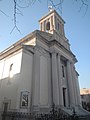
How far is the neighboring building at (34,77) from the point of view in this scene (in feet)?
41.3

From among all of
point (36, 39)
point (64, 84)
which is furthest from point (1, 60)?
point (64, 84)

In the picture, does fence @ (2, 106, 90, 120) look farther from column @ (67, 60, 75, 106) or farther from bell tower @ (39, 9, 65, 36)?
bell tower @ (39, 9, 65, 36)

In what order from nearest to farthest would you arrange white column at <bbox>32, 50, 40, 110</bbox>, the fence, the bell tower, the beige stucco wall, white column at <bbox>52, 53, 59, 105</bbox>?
1. the fence
2. the beige stucco wall
3. white column at <bbox>32, 50, 40, 110</bbox>
4. white column at <bbox>52, 53, 59, 105</bbox>
5. the bell tower

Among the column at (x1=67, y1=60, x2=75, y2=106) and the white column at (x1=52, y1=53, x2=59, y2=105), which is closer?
the white column at (x1=52, y1=53, x2=59, y2=105)

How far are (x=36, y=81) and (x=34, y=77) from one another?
1.80 feet

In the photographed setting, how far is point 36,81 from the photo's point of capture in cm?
1386

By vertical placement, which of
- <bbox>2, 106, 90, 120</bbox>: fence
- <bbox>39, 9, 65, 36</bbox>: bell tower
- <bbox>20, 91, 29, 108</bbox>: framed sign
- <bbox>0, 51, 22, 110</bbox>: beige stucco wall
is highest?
<bbox>39, 9, 65, 36</bbox>: bell tower

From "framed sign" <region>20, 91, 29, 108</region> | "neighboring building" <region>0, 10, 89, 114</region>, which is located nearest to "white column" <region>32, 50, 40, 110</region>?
"neighboring building" <region>0, 10, 89, 114</region>

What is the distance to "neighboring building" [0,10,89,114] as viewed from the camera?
41.3 ft

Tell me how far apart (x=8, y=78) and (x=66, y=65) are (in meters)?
10.5

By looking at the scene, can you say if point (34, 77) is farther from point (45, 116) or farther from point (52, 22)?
point (52, 22)

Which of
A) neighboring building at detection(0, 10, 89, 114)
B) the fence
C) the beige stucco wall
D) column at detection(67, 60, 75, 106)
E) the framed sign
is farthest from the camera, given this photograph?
column at detection(67, 60, 75, 106)

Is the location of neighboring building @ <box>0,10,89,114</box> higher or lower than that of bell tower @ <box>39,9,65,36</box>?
lower

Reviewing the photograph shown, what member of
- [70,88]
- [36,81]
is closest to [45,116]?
[36,81]
